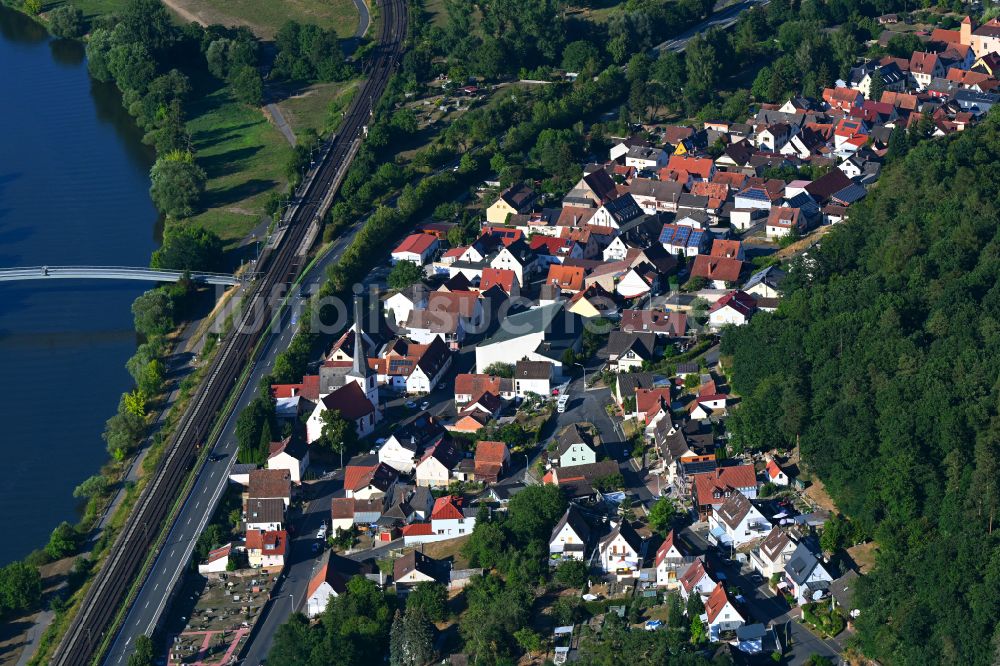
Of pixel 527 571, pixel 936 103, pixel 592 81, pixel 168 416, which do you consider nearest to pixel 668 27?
pixel 592 81

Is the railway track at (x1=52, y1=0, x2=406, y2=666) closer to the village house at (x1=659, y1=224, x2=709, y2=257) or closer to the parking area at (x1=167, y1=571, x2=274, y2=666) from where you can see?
the parking area at (x1=167, y1=571, x2=274, y2=666)

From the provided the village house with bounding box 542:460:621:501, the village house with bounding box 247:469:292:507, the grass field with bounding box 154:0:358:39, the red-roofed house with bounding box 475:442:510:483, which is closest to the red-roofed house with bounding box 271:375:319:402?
the village house with bounding box 247:469:292:507

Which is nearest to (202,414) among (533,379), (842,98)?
(533,379)

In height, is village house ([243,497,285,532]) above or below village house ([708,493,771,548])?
above

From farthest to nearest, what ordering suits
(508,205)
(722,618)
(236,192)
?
(236,192) → (508,205) → (722,618)

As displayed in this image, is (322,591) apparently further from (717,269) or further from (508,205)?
(508,205)

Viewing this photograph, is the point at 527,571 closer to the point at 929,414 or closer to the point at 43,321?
the point at 929,414
